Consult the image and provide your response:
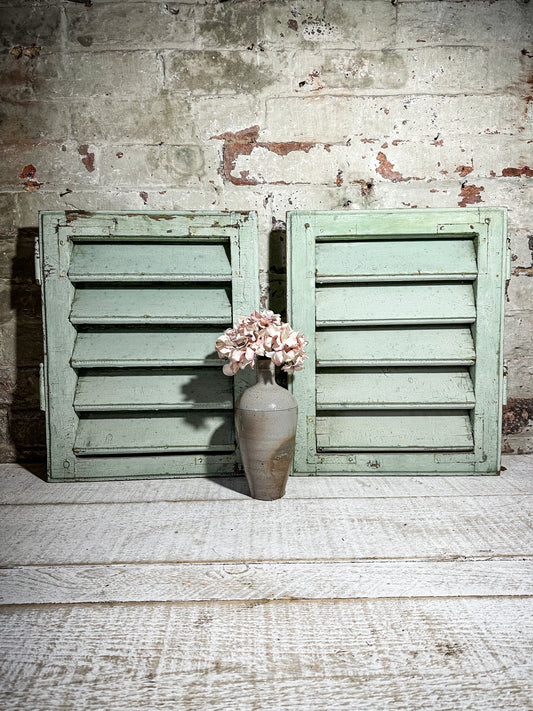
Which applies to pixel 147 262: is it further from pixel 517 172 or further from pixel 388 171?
pixel 517 172

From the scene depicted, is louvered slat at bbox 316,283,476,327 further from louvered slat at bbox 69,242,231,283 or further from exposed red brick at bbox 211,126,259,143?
exposed red brick at bbox 211,126,259,143

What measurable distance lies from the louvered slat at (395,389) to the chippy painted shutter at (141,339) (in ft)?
1.27

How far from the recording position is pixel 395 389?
2336 mm

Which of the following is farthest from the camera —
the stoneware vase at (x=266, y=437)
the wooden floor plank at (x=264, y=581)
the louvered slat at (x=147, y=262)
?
the louvered slat at (x=147, y=262)

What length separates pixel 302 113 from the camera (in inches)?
98.9

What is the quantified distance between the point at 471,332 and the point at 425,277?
323mm

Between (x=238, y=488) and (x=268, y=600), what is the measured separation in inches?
33.5

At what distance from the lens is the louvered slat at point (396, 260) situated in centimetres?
229

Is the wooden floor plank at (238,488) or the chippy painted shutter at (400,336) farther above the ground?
the chippy painted shutter at (400,336)

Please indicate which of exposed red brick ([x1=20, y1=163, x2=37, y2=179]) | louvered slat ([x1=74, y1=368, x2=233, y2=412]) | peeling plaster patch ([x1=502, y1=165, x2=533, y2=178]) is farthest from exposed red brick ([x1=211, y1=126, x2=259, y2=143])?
peeling plaster patch ([x1=502, y1=165, x2=533, y2=178])

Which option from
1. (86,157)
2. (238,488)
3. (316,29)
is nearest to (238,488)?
(238,488)

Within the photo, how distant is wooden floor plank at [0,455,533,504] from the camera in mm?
2113

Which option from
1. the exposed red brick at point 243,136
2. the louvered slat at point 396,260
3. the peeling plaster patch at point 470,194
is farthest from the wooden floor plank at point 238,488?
the exposed red brick at point 243,136

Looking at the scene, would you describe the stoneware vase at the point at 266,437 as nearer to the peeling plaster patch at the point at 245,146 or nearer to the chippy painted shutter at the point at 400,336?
the chippy painted shutter at the point at 400,336
